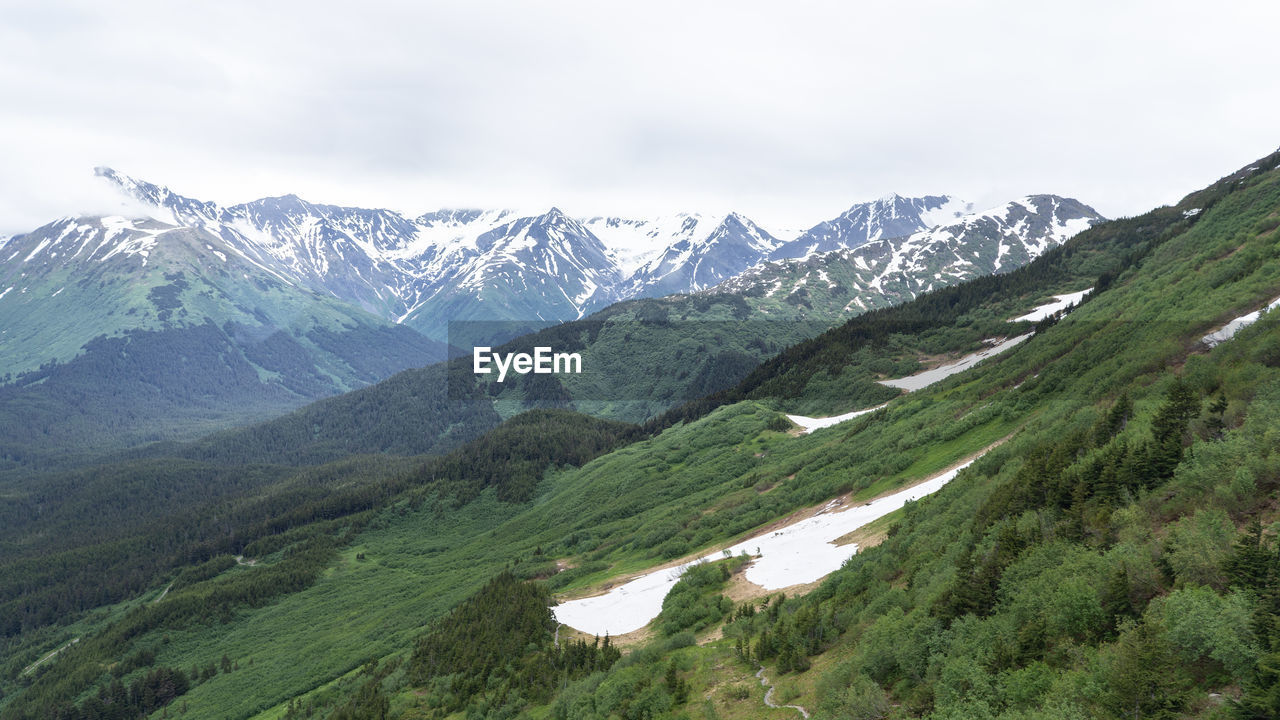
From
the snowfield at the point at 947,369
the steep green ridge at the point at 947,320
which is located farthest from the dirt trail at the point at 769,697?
the snowfield at the point at 947,369

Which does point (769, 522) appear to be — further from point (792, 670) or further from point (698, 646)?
point (792, 670)

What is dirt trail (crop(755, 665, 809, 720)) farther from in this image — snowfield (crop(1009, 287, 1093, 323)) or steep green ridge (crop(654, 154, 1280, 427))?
snowfield (crop(1009, 287, 1093, 323))

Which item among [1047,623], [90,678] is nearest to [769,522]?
[1047,623]

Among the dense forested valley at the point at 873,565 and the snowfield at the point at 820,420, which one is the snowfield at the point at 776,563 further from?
the snowfield at the point at 820,420

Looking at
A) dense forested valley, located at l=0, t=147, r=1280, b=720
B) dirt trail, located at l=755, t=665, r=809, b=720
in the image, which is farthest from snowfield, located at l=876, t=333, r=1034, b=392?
dirt trail, located at l=755, t=665, r=809, b=720

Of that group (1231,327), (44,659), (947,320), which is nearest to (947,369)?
(947,320)

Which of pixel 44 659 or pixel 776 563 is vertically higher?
pixel 776 563

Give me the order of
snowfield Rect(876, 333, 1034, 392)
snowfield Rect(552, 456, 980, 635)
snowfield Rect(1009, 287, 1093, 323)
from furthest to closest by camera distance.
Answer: snowfield Rect(1009, 287, 1093, 323), snowfield Rect(876, 333, 1034, 392), snowfield Rect(552, 456, 980, 635)

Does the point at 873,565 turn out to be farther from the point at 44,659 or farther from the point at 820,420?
the point at 44,659

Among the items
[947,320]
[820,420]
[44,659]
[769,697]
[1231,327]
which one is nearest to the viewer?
[769,697]
